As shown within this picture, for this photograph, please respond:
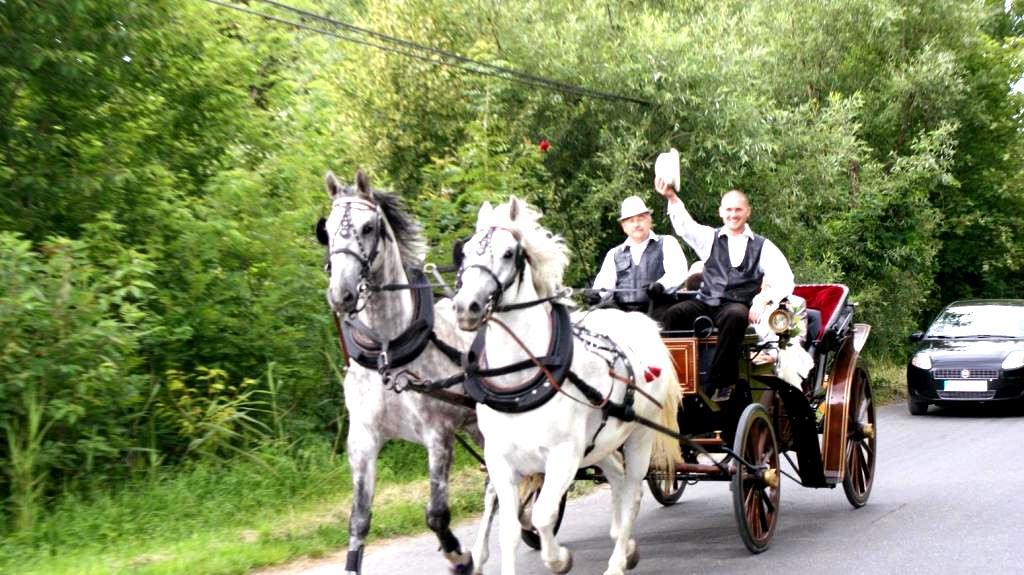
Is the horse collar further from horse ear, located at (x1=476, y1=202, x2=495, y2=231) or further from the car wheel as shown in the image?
the car wheel

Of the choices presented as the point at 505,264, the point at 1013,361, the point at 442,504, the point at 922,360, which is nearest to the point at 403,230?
the point at 505,264

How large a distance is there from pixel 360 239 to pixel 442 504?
1509 millimetres

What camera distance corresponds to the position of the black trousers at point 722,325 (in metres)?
6.84

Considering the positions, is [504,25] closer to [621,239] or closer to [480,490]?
[621,239]

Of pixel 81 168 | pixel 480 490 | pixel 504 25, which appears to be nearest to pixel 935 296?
pixel 504 25

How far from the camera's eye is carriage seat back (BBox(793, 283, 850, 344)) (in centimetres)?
805

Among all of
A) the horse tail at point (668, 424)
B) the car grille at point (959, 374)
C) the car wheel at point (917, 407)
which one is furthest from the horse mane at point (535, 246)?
the car wheel at point (917, 407)

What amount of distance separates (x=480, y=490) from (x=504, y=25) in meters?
7.26

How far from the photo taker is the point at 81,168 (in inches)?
354

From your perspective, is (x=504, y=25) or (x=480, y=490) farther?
(x=504, y=25)

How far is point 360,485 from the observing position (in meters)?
5.92

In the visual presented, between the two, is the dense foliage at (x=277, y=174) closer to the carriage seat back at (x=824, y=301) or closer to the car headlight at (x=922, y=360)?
the car headlight at (x=922, y=360)

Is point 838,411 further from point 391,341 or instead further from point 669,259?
point 391,341

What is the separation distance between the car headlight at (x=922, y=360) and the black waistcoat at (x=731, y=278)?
8245 millimetres
